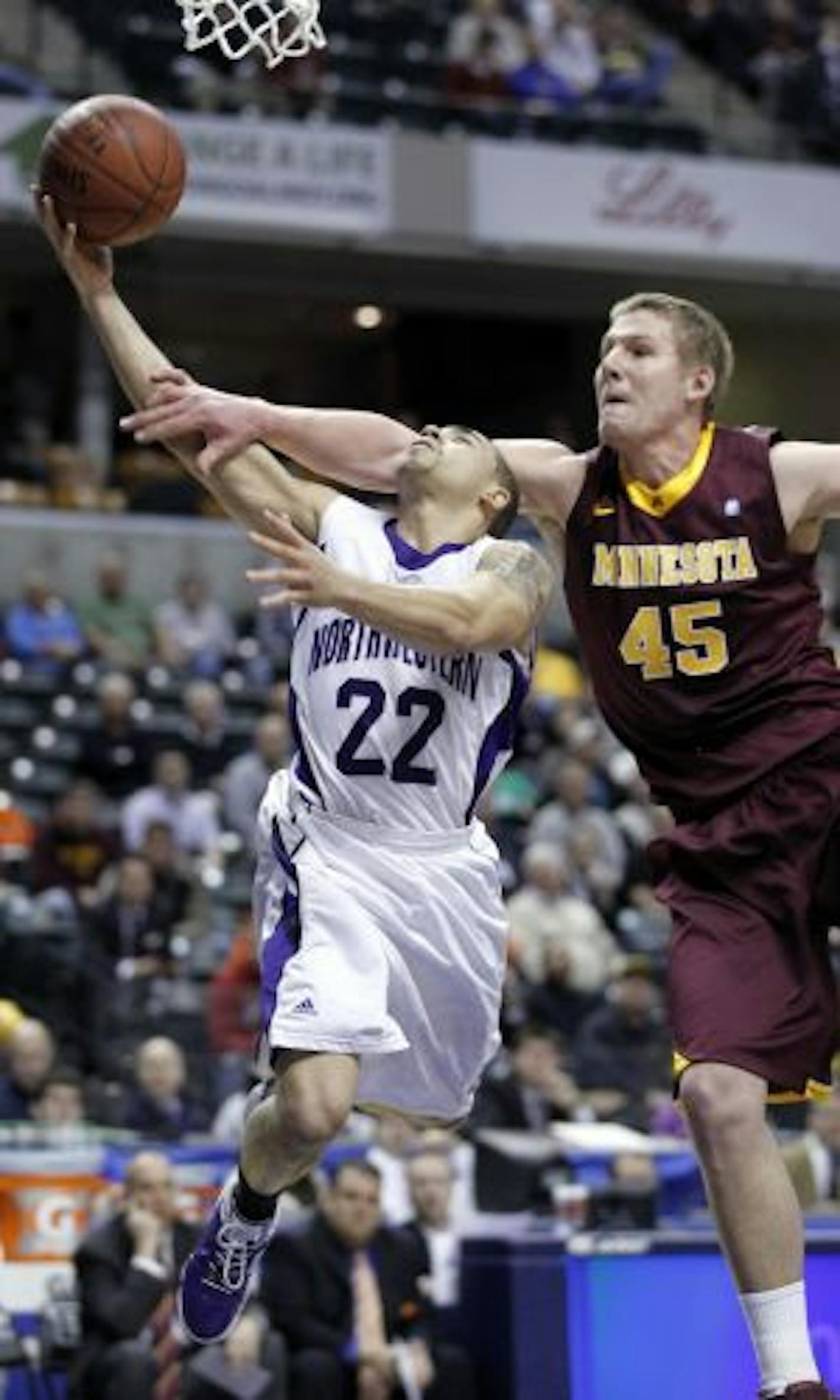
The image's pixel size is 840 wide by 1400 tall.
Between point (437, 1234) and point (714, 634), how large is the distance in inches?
202

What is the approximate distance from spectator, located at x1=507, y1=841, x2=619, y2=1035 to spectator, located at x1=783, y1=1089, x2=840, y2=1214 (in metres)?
2.09

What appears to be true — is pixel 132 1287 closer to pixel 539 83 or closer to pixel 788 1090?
pixel 788 1090

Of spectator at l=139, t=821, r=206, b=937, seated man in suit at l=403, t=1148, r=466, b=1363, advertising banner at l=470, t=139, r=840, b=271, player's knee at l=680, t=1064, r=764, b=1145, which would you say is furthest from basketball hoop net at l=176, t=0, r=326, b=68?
advertising banner at l=470, t=139, r=840, b=271

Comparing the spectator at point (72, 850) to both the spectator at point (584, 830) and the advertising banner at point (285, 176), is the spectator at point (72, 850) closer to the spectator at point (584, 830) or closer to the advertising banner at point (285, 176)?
the spectator at point (584, 830)

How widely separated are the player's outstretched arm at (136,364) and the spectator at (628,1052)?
25.4 feet

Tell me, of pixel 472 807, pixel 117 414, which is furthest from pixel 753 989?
pixel 117 414

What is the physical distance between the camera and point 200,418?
246 inches

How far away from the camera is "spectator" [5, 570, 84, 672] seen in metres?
18.4

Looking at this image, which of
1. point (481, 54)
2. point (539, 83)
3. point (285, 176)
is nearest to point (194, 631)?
point (285, 176)

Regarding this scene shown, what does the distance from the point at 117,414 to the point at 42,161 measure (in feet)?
61.5

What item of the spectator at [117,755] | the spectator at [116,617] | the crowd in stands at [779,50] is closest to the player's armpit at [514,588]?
the spectator at [117,755]

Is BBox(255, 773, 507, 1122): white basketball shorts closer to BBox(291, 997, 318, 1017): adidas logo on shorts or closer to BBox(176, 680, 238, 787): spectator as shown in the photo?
BBox(291, 997, 318, 1017): adidas logo on shorts

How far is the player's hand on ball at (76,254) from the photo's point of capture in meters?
6.30

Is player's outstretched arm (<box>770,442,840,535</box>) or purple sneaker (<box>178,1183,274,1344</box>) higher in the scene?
player's outstretched arm (<box>770,442,840,535</box>)
